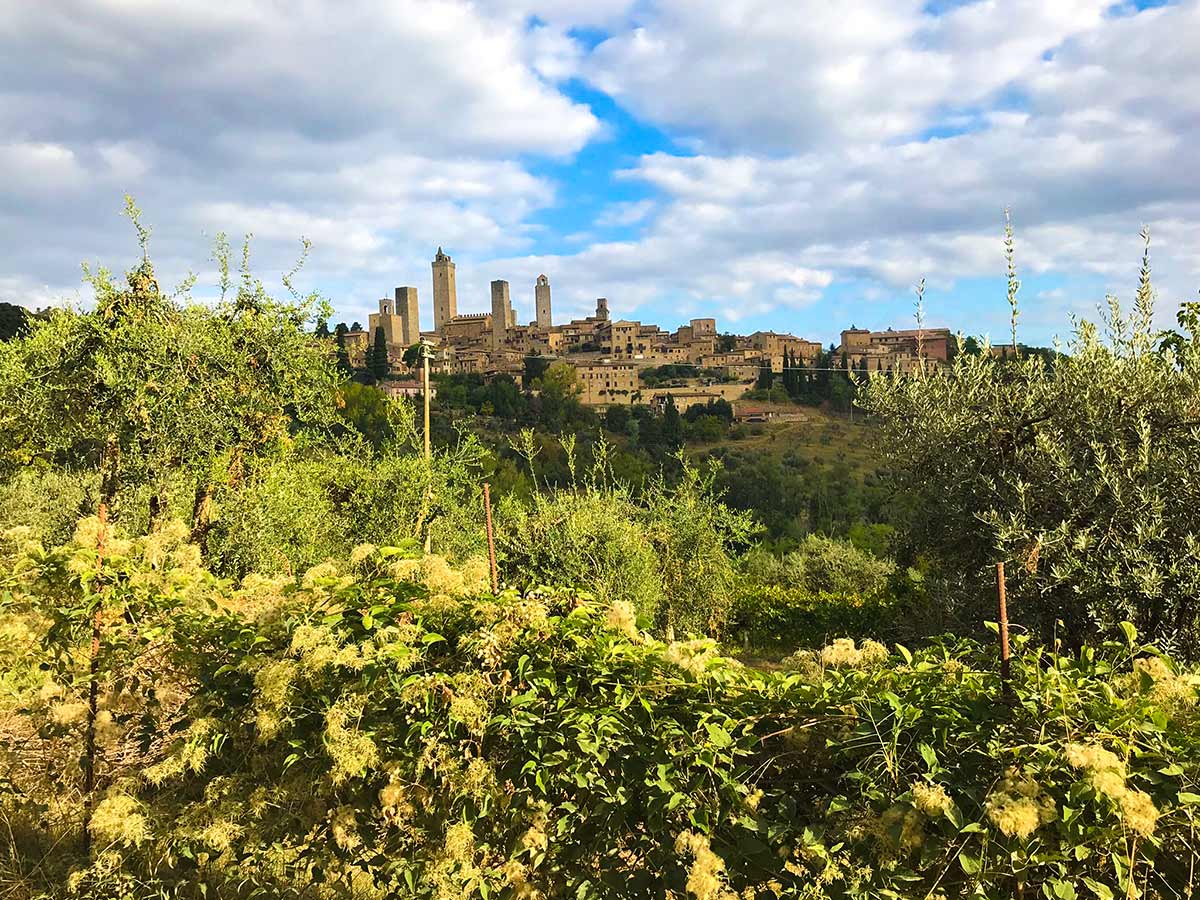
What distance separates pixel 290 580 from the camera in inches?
126

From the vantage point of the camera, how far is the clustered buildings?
81.6 m

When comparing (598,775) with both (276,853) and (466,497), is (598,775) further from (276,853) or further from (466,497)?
(466,497)

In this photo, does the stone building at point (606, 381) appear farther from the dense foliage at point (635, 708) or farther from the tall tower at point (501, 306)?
the dense foliage at point (635, 708)

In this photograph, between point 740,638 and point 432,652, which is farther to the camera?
point 740,638

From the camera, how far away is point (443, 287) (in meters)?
141

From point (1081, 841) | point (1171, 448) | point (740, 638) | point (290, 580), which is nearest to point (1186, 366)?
point (1171, 448)

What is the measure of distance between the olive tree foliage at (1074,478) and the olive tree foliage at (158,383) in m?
6.54

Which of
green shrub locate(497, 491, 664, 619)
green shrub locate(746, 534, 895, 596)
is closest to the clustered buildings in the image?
green shrub locate(746, 534, 895, 596)

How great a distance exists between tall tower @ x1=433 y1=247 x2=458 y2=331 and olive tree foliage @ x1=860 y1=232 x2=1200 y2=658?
139 m

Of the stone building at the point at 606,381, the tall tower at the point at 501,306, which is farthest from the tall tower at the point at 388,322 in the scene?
the stone building at the point at 606,381

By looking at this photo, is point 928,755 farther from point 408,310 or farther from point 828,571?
point 408,310

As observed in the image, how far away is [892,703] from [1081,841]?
505 millimetres

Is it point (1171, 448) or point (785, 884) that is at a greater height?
point (1171, 448)

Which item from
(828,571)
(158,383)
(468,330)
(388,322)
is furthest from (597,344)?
(158,383)
